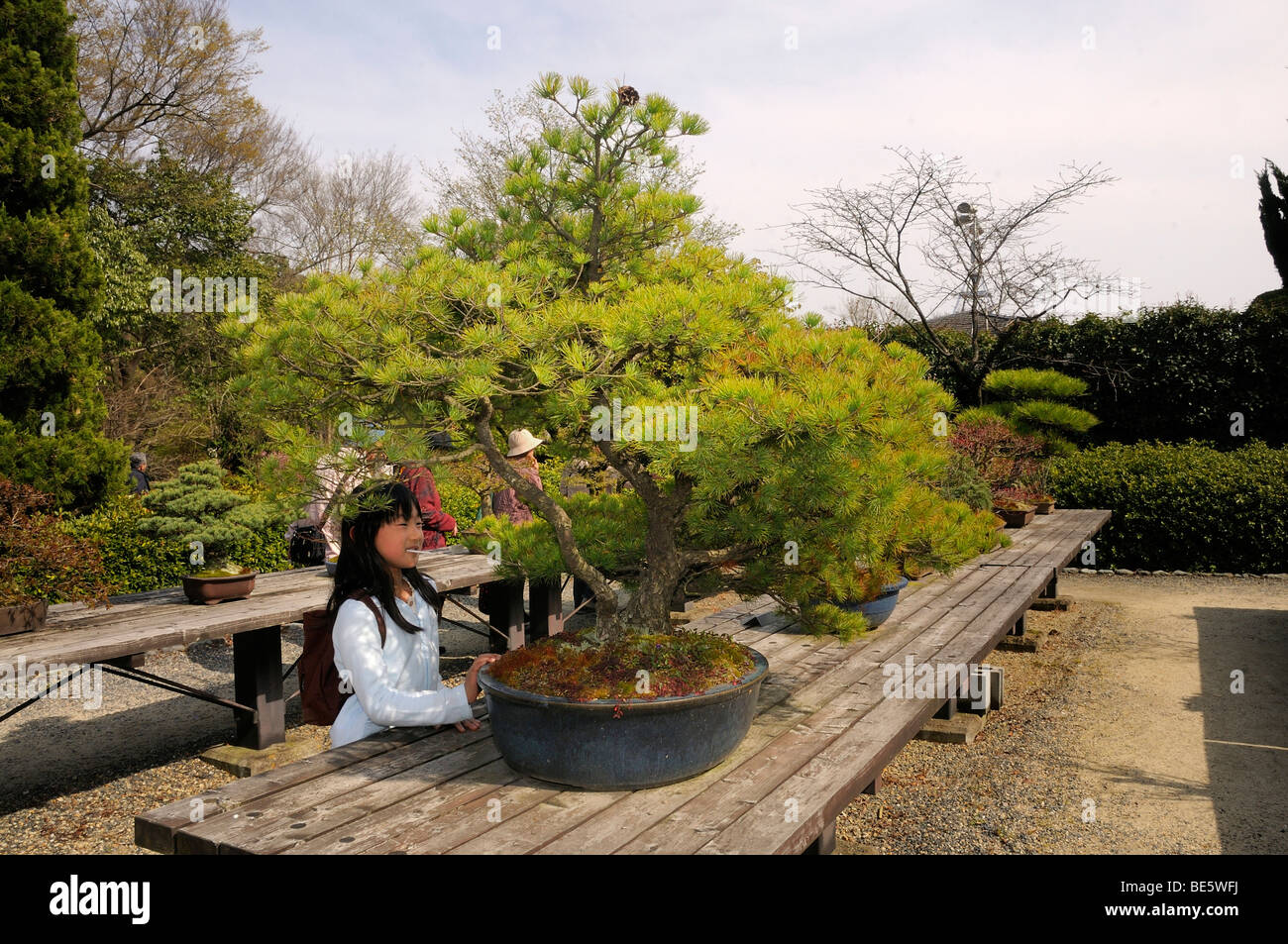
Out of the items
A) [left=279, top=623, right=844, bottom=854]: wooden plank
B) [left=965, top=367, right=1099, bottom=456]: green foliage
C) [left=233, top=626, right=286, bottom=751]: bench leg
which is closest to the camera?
[left=279, top=623, right=844, bottom=854]: wooden plank

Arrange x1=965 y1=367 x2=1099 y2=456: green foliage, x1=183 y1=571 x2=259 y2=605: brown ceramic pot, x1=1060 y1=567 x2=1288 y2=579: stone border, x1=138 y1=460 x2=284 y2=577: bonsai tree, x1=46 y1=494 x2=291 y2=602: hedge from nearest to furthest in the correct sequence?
x1=138 y1=460 x2=284 y2=577: bonsai tree, x1=183 y1=571 x2=259 y2=605: brown ceramic pot, x1=46 y1=494 x2=291 y2=602: hedge, x1=1060 y1=567 x2=1288 y2=579: stone border, x1=965 y1=367 x2=1099 y2=456: green foliage

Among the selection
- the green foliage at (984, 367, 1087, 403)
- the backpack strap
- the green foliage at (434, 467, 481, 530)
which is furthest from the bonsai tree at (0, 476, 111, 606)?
the green foliage at (984, 367, 1087, 403)

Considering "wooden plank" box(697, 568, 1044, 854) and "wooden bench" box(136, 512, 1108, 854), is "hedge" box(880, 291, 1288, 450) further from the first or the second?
"wooden bench" box(136, 512, 1108, 854)

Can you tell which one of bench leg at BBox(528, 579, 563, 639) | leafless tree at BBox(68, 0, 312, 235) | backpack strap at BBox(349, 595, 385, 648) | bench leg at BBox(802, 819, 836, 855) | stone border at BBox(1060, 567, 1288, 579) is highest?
leafless tree at BBox(68, 0, 312, 235)

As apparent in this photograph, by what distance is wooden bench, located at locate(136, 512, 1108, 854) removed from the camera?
1849mm

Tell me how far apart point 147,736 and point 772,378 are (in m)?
4.60

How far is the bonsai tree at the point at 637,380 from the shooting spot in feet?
6.53

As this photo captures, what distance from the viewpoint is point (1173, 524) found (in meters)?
9.94

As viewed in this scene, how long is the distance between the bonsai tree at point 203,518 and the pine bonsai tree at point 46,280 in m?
4.51

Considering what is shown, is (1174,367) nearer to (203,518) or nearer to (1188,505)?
(1188,505)

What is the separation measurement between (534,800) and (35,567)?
2438 mm

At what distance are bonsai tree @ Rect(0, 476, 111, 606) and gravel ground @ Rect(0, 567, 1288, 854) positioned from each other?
1.03 m

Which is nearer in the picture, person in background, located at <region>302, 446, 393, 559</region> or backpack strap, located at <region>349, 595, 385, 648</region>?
person in background, located at <region>302, 446, 393, 559</region>

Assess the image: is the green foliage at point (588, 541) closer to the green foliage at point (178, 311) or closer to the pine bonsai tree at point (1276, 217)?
the green foliage at point (178, 311)
